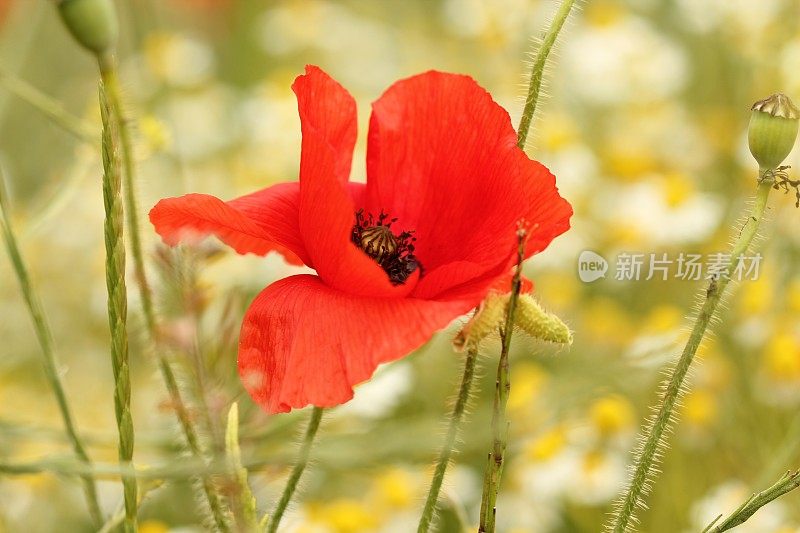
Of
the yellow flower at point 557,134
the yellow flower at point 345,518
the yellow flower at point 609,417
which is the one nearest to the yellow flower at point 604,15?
the yellow flower at point 557,134

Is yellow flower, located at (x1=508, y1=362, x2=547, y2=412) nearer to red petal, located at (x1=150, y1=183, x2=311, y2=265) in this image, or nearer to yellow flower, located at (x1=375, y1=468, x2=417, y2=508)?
yellow flower, located at (x1=375, y1=468, x2=417, y2=508)

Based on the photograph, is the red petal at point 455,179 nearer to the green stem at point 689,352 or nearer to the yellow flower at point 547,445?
the green stem at point 689,352

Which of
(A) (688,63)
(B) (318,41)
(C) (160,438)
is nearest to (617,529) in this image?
(C) (160,438)

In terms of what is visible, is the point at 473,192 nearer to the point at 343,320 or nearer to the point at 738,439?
the point at 343,320

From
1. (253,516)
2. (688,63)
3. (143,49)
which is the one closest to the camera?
(253,516)

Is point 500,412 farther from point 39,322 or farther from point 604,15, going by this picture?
point 604,15

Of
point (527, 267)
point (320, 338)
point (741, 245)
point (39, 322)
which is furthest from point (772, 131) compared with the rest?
point (527, 267)
